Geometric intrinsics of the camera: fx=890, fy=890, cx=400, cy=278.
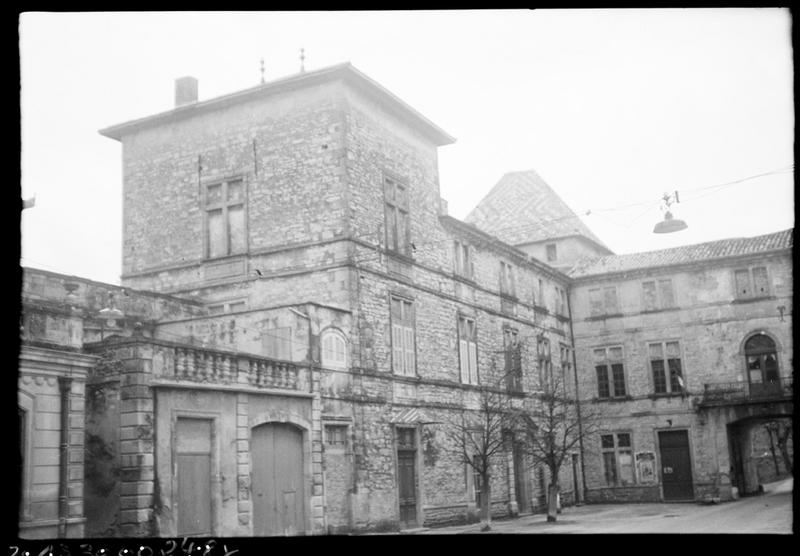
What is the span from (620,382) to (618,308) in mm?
2725

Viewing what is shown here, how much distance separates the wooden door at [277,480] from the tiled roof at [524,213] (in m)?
23.6

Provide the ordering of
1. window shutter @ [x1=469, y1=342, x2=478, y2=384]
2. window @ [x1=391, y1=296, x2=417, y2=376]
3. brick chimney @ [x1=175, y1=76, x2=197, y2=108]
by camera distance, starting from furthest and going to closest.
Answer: window shutter @ [x1=469, y1=342, x2=478, y2=384], brick chimney @ [x1=175, y1=76, x2=197, y2=108], window @ [x1=391, y1=296, x2=417, y2=376]

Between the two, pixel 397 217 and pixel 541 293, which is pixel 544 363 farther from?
pixel 397 217

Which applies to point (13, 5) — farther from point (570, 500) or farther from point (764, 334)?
→ point (764, 334)

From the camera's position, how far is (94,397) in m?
13.6

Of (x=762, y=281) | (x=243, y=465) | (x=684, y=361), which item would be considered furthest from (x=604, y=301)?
(x=243, y=465)

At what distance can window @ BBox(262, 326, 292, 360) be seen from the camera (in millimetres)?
17141

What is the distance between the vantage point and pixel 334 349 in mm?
18047

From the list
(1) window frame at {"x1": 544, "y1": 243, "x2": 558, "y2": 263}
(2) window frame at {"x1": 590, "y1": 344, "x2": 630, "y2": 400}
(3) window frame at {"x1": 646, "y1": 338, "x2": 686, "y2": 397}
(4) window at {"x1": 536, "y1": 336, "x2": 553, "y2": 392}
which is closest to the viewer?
(4) window at {"x1": 536, "y1": 336, "x2": 553, "y2": 392}

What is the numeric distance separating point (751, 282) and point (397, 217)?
611 inches

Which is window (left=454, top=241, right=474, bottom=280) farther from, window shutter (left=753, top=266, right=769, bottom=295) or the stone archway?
the stone archway

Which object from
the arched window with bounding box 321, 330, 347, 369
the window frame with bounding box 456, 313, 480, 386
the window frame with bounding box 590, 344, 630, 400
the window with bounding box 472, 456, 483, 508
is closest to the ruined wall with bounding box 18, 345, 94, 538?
the arched window with bounding box 321, 330, 347, 369

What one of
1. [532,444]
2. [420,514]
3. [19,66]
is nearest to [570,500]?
[532,444]

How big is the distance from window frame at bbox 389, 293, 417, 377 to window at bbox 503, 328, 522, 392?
18.3 ft
